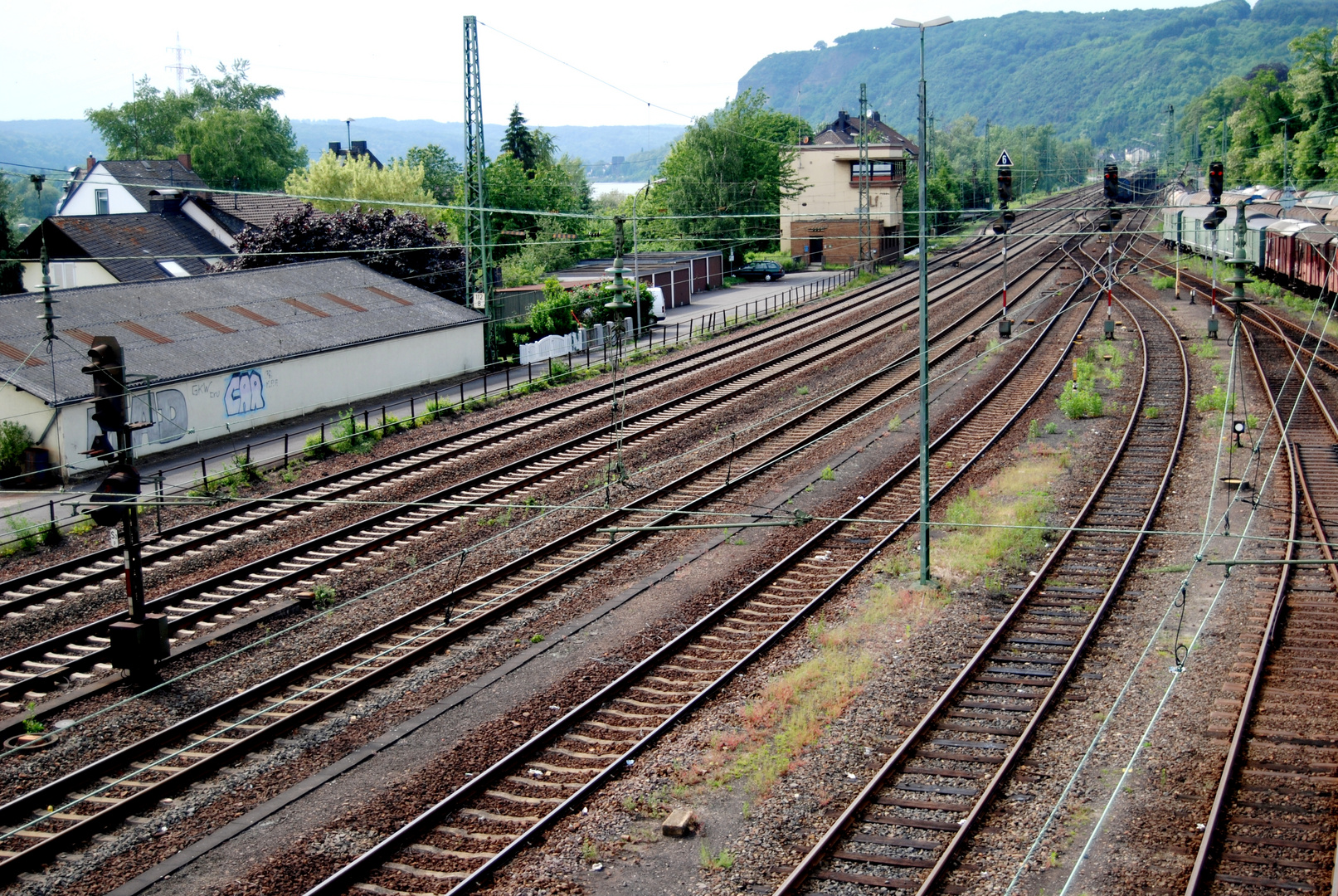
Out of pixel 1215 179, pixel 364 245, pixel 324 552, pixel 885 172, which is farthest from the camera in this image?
pixel 885 172

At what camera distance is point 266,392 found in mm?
31625

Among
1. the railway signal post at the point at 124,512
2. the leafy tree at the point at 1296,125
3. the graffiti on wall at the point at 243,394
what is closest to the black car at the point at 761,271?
the leafy tree at the point at 1296,125

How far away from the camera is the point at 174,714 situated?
14.5 m

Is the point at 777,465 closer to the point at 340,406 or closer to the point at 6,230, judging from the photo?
the point at 340,406

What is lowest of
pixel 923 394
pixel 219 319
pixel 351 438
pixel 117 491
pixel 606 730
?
pixel 606 730

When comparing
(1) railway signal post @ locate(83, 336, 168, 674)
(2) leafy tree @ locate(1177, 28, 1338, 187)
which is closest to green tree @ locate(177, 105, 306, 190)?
(2) leafy tree @ locate(1177, 28, 1338, 187)

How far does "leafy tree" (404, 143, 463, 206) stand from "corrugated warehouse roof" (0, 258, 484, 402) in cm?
5770

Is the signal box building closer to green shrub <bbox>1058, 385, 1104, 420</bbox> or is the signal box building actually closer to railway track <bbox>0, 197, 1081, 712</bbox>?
railway track <bbox>0, 197, 1081, 712</bbox>

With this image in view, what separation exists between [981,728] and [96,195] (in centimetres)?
7091

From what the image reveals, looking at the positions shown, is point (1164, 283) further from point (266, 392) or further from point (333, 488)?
point (333, 488)

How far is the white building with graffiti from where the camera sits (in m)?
26.6

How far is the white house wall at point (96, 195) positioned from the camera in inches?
2650

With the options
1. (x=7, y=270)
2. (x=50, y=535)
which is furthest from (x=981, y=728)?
(x=7, y=270)

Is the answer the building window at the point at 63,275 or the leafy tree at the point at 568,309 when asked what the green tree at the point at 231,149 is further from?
the leafy tree at the point at 568,309
